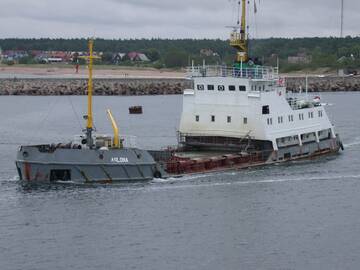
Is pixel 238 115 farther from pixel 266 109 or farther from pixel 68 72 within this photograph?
Result: pixel 68 72

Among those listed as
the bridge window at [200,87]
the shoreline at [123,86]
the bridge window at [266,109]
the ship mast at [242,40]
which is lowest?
the shoreline at [123,86]

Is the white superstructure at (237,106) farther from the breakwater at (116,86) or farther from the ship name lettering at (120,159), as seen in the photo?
the breakwater at (116,86)

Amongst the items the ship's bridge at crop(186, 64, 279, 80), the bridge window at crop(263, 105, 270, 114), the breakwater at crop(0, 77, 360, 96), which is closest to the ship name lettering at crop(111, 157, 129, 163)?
the ship's bridge at crop(186, 64, 279, 80)

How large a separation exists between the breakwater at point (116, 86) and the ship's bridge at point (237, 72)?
7328cm

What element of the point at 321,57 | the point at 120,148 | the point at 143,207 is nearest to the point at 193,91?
the point at 120,148

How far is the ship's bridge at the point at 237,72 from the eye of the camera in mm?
49844

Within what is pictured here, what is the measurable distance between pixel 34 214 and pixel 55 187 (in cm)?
438

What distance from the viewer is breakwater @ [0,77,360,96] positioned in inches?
5037

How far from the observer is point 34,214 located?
37.3 metres

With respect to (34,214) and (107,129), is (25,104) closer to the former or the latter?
(107,129)

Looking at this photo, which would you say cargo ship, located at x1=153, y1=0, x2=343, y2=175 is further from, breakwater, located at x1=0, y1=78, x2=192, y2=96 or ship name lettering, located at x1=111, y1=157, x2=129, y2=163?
breakwater, located at x1=0, y1=78, x2=192, y2=96

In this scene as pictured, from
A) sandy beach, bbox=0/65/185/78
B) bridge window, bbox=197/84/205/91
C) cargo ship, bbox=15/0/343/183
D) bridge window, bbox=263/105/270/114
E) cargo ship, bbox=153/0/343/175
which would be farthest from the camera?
sandy beach, bbox=0/65/185/78

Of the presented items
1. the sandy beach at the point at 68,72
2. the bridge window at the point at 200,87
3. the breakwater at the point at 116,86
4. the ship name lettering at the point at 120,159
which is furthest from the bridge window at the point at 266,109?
the sandy beach at the point at 68,72

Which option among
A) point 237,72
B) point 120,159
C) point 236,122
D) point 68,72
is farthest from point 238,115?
point 68,72
